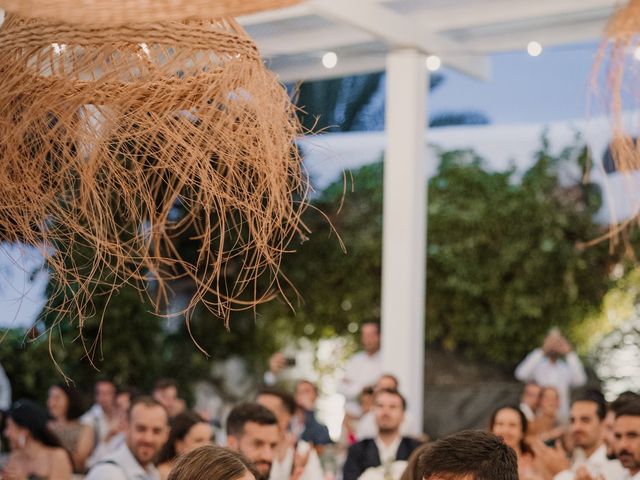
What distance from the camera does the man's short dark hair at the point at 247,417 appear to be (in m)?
3.98

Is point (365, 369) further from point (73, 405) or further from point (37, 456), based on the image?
point (37, 456)

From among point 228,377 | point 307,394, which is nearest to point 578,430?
point 307,394

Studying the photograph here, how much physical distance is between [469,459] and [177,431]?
2063 mm

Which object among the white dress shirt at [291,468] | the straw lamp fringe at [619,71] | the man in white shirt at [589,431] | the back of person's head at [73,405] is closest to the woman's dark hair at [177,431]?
the white dress shirt at [291,468]

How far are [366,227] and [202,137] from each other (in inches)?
283

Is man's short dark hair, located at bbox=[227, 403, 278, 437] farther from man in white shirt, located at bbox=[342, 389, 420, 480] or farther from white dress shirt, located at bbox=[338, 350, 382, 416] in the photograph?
white dress shirt, located at bbox=[338, 350, 382, 416]

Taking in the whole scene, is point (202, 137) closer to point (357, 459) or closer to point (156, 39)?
point (156, 39)

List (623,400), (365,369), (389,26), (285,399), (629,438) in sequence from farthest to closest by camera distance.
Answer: (365,369) < (389,26) < (285,399) < (623,400) < (629,438)

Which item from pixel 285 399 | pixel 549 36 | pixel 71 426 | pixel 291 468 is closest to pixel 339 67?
pixel 549 36

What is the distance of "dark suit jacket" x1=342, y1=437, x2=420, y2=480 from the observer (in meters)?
4.69

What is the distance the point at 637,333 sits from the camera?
8258mm

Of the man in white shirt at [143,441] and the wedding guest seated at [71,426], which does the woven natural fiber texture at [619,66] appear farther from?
the wedding guest seated at [71,426]

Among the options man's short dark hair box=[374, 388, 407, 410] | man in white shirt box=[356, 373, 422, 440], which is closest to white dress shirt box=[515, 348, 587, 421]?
man in white shirt box=[356, 373, 422, 440]

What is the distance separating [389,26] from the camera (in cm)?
667
